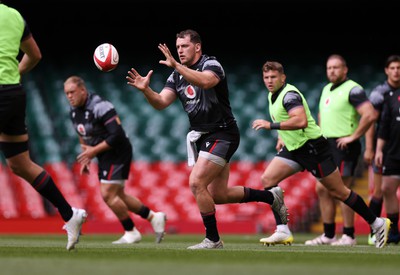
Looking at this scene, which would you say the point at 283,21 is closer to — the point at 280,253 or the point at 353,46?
the point at 353,46

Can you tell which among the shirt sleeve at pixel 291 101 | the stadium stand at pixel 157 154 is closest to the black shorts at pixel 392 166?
the shirt sleeve at pixel 291 101

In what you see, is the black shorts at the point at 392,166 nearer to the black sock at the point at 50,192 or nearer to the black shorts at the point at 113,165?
the black shorts at the point at 113,165

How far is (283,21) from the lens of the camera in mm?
22531

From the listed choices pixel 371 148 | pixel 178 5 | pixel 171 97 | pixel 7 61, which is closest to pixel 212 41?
pixel 178 5

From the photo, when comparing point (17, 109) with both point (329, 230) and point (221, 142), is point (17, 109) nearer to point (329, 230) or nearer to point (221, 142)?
point (221, 142)

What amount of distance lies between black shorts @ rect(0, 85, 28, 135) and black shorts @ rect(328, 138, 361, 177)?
496 cm

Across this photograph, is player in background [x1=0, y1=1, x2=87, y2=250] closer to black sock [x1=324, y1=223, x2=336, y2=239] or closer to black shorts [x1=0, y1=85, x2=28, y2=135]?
black shorts [x1=0, y1=85, x2=28, y2=135]

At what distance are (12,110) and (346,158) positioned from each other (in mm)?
5259

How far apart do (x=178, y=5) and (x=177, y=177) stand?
535cm

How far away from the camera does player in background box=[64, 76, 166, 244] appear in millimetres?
11258

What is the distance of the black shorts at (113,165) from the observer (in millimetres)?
11453

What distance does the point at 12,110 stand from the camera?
7.20 meters

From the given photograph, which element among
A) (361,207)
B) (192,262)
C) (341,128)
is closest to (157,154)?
(341,128)

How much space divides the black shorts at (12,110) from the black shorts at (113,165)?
4060 mm
